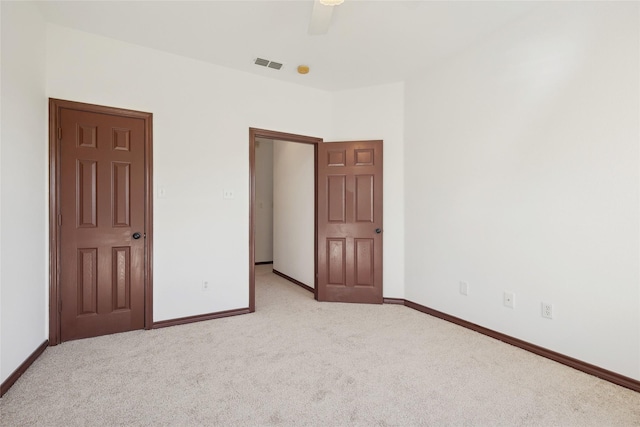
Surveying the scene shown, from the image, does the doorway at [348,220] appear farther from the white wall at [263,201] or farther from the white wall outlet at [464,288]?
the white wall at [263,201]

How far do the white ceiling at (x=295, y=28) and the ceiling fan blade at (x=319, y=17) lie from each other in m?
0.38

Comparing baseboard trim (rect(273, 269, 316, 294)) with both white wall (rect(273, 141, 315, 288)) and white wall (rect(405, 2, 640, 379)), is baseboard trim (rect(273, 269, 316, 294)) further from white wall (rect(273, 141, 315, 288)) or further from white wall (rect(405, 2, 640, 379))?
white wall (rect(405, 2, 640, 379))

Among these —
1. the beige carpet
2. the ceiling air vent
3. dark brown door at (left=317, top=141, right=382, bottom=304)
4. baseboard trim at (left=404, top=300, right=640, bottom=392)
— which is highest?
the ceiling air vent

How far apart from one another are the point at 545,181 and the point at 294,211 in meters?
3.32

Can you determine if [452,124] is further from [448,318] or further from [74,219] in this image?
[74,219]

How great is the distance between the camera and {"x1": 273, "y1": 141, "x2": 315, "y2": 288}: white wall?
4.56 m

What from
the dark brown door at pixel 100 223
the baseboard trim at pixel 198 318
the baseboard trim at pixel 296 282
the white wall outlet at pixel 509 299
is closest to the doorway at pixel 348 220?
the baseboard trim at pixel 296 282

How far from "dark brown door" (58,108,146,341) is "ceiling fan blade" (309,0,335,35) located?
1883mm

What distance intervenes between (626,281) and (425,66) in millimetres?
2601

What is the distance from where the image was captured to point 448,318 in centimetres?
332

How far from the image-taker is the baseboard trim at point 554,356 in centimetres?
210

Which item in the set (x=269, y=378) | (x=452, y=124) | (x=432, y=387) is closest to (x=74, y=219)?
(x=269, y=378)

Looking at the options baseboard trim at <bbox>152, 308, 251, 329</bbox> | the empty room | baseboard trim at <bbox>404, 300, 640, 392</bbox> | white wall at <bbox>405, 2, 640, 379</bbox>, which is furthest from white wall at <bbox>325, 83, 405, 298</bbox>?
baseboard trim at <bbox>152, 308, 251, 329</bbox>

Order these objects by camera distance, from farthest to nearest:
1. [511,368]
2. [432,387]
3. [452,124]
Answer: [452,124] < [511,368] < [432,387]
